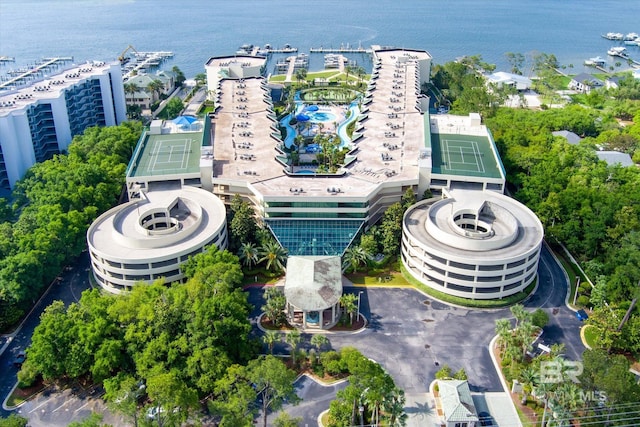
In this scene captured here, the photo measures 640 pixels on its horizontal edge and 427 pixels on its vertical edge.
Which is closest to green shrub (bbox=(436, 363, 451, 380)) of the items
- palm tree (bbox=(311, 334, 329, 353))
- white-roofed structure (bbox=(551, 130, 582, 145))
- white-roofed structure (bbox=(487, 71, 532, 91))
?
palm tree (bbox=(311, 334, 329, 353))

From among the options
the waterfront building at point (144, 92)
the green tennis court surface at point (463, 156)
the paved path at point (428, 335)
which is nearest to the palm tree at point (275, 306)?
the paved path at point (428, 335)

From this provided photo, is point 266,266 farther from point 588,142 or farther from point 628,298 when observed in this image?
point 588,142

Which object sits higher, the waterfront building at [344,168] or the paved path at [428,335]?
the waterfront building at [344,168]

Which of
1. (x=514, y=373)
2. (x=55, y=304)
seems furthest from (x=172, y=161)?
(x=514, y=373)

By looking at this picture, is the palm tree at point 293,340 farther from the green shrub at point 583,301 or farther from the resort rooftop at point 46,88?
the resort rooftop at point 46,88

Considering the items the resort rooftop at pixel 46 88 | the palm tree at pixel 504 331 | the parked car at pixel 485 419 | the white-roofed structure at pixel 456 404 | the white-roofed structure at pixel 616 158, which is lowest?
the parked car at pixel 485 419

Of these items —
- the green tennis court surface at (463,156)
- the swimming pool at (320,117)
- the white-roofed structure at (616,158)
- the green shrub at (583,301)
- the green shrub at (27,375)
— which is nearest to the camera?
the green shrub at (27,375)

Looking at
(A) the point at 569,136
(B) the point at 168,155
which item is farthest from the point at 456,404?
(A) the point at 569,136

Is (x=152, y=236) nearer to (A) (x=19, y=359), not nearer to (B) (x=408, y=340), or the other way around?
(A) (x=19, y=359)
